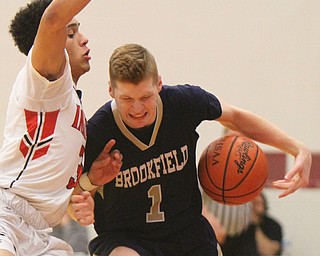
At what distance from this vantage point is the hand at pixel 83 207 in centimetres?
303

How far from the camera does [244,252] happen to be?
15.4 feet

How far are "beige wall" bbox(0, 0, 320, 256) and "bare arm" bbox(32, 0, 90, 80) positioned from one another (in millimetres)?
2258

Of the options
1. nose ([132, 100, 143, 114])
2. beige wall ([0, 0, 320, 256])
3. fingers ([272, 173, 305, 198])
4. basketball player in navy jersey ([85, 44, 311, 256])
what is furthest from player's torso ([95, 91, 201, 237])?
beige wall ([0, 0, 320, 256])

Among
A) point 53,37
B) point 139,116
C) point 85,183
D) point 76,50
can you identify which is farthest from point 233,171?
point 53,37

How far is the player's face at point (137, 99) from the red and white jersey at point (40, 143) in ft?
0.80

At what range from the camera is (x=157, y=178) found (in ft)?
11.0

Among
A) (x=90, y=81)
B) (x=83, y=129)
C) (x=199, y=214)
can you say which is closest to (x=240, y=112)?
(x=199, y=214)

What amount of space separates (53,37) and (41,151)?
481mm

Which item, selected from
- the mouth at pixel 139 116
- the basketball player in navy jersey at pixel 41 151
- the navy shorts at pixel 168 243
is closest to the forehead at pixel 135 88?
the mouth at pixel 139 116

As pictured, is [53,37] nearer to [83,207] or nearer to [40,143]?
[40,143]

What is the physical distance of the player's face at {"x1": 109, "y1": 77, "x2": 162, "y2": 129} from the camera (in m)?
3.08

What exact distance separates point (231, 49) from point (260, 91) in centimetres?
37

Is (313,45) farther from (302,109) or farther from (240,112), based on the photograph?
(240,112)

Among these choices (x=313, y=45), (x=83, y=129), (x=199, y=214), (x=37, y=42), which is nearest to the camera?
(x=37, y=42)
